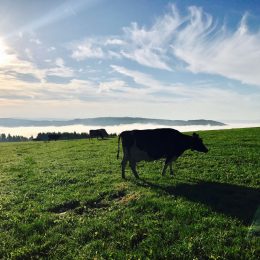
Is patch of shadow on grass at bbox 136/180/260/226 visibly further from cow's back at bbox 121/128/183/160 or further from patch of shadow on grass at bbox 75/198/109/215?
patch of shadow on grass at bbox 75/198/109/215

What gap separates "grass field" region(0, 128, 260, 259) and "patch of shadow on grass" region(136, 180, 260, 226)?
35 mm

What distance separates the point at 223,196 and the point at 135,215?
4380mm

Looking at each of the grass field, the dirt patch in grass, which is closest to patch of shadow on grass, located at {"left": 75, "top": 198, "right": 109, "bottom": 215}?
the grass field

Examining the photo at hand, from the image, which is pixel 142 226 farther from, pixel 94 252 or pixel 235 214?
pixel 235 214

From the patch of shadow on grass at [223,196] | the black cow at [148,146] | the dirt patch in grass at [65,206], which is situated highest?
the black cow at [148,146]

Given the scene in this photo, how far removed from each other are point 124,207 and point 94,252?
3.94 m

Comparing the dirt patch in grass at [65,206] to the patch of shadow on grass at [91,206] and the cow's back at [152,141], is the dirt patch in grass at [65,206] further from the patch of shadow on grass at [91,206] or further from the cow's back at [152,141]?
the cow's back at [152,141]

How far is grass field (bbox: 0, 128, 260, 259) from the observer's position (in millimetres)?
10367

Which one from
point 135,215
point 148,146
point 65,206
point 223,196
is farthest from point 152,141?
point 135,215

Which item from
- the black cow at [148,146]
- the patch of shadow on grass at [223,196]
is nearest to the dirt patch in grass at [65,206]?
the patch of shadow on grass at [223,196]

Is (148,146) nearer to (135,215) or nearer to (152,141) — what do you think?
(152,141)

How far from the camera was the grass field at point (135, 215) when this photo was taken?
34.0ft

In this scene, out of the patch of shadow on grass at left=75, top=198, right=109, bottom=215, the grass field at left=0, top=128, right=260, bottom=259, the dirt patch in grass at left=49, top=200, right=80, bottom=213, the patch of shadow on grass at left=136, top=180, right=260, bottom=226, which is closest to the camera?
the grass field at left=0, top=128, right=260, bottom=259

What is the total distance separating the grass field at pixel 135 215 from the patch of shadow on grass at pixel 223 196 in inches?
1.4
